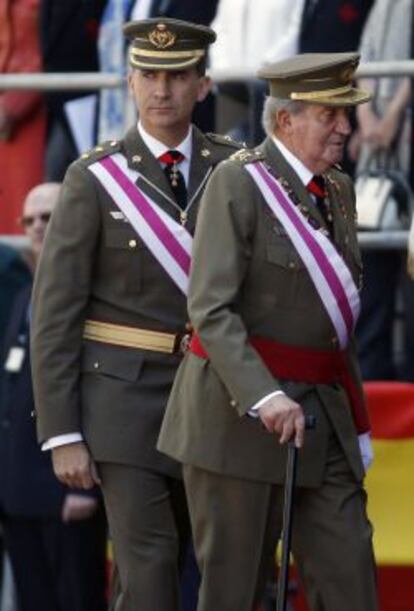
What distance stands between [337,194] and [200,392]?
28.5 inches

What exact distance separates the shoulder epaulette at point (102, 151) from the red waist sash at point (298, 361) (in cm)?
80

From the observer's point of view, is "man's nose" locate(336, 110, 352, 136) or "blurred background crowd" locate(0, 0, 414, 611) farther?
"blurred background crowd" locate(0, 0, 414, 611)

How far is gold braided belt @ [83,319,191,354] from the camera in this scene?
739cm

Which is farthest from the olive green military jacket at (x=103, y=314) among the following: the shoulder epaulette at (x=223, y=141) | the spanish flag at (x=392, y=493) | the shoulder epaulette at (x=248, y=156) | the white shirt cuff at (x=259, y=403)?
the spanish flag at (x=392, y=493)

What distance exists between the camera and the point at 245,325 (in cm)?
677

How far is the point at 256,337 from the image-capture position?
6.79 m

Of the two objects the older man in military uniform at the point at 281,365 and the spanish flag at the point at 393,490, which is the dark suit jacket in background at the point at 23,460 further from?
the older man in military uniform at the point at 281,365

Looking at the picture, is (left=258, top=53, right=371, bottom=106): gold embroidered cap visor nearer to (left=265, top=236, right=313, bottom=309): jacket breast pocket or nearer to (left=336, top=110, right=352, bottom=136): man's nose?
(left=336, top=110, right=352, bottom=136): man's nose

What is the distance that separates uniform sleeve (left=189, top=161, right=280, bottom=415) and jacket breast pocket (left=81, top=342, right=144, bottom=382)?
0.71 metres

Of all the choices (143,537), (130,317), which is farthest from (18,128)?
(143,537)

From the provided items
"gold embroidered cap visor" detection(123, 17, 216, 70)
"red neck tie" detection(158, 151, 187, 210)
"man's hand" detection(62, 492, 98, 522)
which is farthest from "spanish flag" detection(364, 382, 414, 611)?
"gold embroidered cap visor" detection(123, 17, 216, 70)

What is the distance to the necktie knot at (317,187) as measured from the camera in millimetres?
6875

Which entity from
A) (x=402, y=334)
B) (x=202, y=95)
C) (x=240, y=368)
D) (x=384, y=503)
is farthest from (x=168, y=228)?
(x=402, y=334)

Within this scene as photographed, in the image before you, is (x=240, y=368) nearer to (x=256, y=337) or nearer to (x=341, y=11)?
(x=256, y=337)
